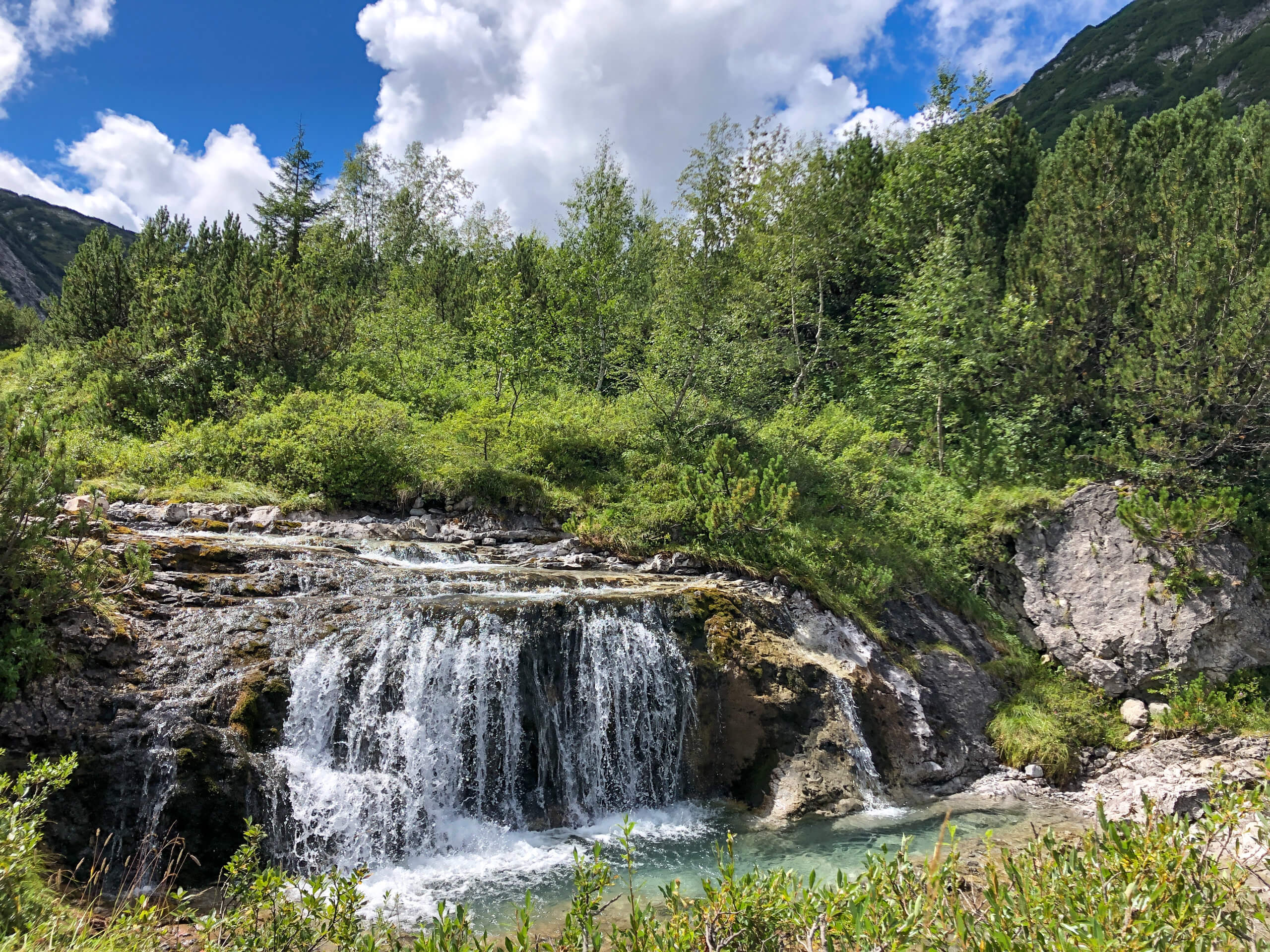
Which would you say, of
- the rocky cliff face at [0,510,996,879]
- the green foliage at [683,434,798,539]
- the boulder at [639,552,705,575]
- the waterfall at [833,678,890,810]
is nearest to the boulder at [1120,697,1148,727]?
A: the rocky cliff face at [0,510,996,879]

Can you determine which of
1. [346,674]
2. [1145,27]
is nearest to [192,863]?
[346,674]

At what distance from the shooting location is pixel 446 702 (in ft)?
27.0

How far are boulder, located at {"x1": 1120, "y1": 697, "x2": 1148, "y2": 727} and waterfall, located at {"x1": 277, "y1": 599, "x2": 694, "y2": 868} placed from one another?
306 inches

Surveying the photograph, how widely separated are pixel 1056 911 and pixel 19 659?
8718mm

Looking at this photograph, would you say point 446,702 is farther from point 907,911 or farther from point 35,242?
point 35,242

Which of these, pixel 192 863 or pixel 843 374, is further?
pixel 843 374

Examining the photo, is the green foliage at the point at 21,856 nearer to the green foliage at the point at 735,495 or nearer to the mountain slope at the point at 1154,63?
the green foliage at the point at 735,495

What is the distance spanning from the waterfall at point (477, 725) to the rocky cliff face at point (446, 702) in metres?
0.03

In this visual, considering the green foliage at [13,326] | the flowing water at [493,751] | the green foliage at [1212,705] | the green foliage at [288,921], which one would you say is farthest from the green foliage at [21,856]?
the green foliage at [13,326]

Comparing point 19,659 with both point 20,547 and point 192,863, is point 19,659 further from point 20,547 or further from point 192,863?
point 192,863

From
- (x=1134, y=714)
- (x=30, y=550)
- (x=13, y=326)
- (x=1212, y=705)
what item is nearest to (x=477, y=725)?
(x=30, y=550)

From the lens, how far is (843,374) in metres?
21.5

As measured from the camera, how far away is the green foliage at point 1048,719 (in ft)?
33.2

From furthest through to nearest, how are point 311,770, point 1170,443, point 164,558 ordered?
point 1170,443 → point 164,558 → point 311,770
